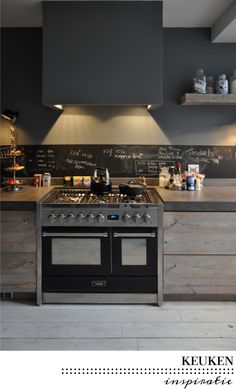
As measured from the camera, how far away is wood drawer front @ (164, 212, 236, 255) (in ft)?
9.76

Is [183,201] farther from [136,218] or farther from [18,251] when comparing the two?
[18,251]

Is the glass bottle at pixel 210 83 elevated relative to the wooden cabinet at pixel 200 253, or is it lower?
elevated

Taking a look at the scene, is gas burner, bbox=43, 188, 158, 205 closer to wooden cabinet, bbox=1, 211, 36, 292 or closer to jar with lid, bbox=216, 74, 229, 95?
wooden cabinet, bbox=1, 211, 36, 292

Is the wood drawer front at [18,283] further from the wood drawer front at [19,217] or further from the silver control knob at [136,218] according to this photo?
the silver control knob at [136,218]

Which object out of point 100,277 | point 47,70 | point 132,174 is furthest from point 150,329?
point 47,70

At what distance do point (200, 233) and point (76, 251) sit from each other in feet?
2.92

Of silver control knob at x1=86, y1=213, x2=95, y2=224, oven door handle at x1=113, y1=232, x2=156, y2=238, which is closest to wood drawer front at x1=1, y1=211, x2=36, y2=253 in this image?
silver control knob at x1=86, y1=213, x2=95, y2=224

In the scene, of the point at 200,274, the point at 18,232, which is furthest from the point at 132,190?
the point at 18,232

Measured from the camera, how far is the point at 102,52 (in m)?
3.17

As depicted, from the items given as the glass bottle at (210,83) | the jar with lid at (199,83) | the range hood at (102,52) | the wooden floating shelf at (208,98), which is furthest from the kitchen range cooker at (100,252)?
the glass bottle at (210,83)

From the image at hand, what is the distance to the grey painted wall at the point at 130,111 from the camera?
Answer: 3.65 m

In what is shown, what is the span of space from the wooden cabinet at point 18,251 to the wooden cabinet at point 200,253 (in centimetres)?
96

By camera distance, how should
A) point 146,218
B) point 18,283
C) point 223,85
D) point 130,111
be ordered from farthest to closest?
point 130,111 < point 223,85 < point 18,283 < point 146,218

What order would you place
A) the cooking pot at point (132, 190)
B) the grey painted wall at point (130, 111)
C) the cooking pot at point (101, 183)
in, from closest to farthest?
the cooking pot at point (132, 190) < the cooking pot at point (101, 183) < the grey painted wall at point (130, 111)
